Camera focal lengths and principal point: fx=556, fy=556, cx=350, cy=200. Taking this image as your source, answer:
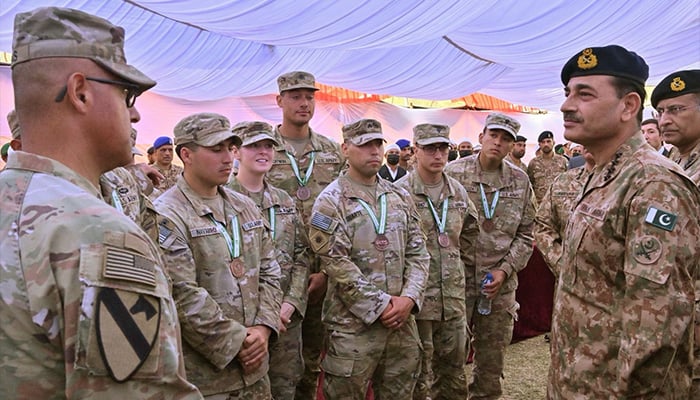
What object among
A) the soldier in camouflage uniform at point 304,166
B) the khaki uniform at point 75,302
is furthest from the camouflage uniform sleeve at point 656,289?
the soldier in camouflage uniform at point 304,166

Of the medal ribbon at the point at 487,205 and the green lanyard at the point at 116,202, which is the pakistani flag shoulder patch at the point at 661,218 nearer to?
the green lanyard at the point at 116,202

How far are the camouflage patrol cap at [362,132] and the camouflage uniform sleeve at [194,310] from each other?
1.33 meters

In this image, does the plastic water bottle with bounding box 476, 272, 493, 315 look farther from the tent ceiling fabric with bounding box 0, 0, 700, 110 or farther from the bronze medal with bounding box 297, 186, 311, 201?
the tent ceiling fabric with bounding box 0, 0, 700, 110

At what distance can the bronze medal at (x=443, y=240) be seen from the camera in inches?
152

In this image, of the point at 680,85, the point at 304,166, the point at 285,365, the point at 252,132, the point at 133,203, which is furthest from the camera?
the point at 304,166

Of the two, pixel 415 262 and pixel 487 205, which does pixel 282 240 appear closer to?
Result: pixel 415 262

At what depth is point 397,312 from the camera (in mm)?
3230

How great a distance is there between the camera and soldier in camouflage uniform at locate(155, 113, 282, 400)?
8.30ft

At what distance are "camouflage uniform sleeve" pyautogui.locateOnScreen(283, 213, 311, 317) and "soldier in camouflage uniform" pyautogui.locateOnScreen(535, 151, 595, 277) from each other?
1615 mm

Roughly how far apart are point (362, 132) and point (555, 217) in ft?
5.09

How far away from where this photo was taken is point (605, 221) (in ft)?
6.42

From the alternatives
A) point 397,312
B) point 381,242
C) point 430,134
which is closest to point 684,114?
point 430,134

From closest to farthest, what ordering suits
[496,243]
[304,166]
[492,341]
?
[304,166], [492,341], [496,243]

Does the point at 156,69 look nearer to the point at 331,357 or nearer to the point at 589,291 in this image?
the point at 331,357
